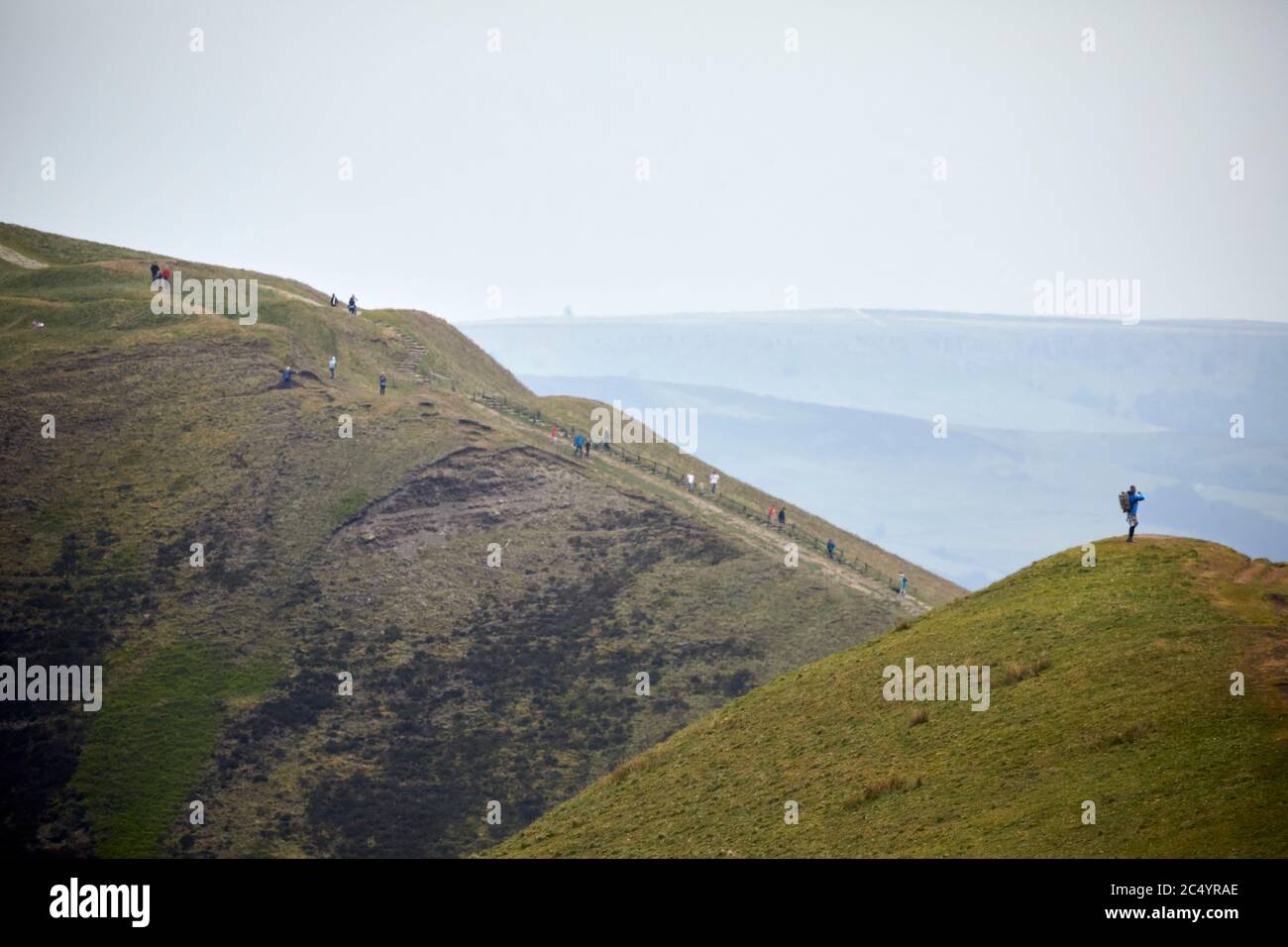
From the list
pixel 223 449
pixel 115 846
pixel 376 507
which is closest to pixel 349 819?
pixel 115 846

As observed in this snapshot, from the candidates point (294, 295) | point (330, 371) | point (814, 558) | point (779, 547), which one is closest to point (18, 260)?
point (294, 295)

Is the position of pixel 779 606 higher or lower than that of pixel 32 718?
higher

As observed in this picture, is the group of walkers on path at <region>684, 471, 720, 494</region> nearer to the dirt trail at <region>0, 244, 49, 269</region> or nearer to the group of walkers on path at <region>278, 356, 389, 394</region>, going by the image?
the group of walkers on path at <region>278, 356, 389, 394</region>

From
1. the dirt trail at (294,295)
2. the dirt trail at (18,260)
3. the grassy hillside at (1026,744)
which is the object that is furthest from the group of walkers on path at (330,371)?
the grassy hillside at (1026,744)

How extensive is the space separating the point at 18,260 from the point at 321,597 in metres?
59.7

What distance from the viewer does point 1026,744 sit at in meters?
39.0

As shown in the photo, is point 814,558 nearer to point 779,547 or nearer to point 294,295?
point 779,547

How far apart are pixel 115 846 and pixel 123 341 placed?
5295 cm

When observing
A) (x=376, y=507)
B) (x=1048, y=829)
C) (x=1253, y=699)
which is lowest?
(x=1048, y=829)

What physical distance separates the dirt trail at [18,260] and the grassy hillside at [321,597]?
19.8 feet

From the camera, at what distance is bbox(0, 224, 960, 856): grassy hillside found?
72250 millimetres

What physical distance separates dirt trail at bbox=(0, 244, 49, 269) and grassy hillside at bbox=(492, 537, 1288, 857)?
95.9 meters
